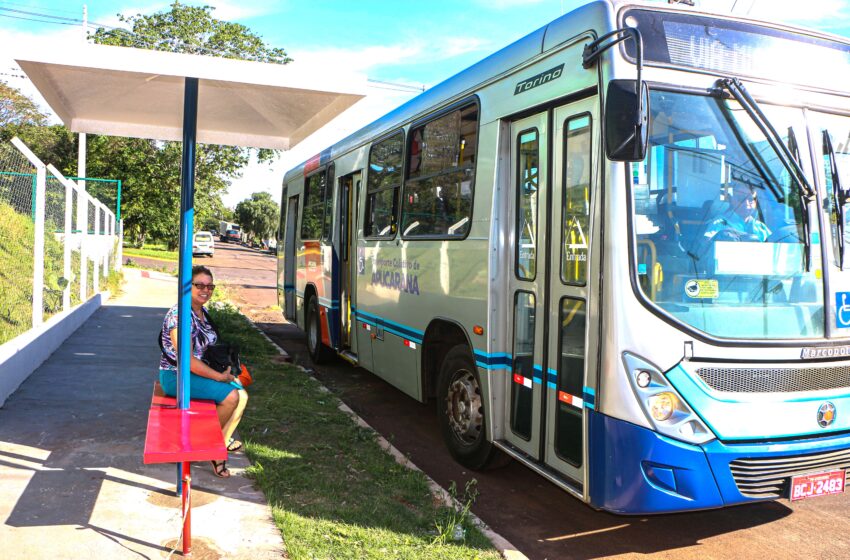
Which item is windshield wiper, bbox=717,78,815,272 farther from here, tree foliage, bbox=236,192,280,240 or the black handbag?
tree foliage, bbox=236,192,280,240

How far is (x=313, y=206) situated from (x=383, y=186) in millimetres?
3497

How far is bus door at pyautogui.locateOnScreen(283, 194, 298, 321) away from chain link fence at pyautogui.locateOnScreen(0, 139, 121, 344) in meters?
3.51

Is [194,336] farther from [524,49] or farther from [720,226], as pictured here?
[720,226]

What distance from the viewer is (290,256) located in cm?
1284

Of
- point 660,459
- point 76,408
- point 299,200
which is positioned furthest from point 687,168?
point 299,200

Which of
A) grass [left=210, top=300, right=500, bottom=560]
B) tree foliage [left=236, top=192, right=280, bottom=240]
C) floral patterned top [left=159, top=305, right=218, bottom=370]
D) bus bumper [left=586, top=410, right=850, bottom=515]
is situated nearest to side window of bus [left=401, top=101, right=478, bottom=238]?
grass [left=210, top=300, right=500, bottom=560]

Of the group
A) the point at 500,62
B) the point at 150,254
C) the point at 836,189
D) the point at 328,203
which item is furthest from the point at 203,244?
the point at 836,189

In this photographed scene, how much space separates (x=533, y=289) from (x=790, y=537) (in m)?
2.35

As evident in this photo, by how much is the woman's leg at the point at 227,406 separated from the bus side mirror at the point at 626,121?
307 centimetres

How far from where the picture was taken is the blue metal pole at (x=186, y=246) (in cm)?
464

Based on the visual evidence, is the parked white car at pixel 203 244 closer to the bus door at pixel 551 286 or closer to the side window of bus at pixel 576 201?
the bus door at pixel 551 286

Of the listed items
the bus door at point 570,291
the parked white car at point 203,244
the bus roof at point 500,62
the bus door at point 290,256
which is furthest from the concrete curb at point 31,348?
the parked white car at point 203,244

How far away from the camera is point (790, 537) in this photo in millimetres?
4734

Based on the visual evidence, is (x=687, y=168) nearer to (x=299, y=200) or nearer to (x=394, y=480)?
(x=394, y=480)
